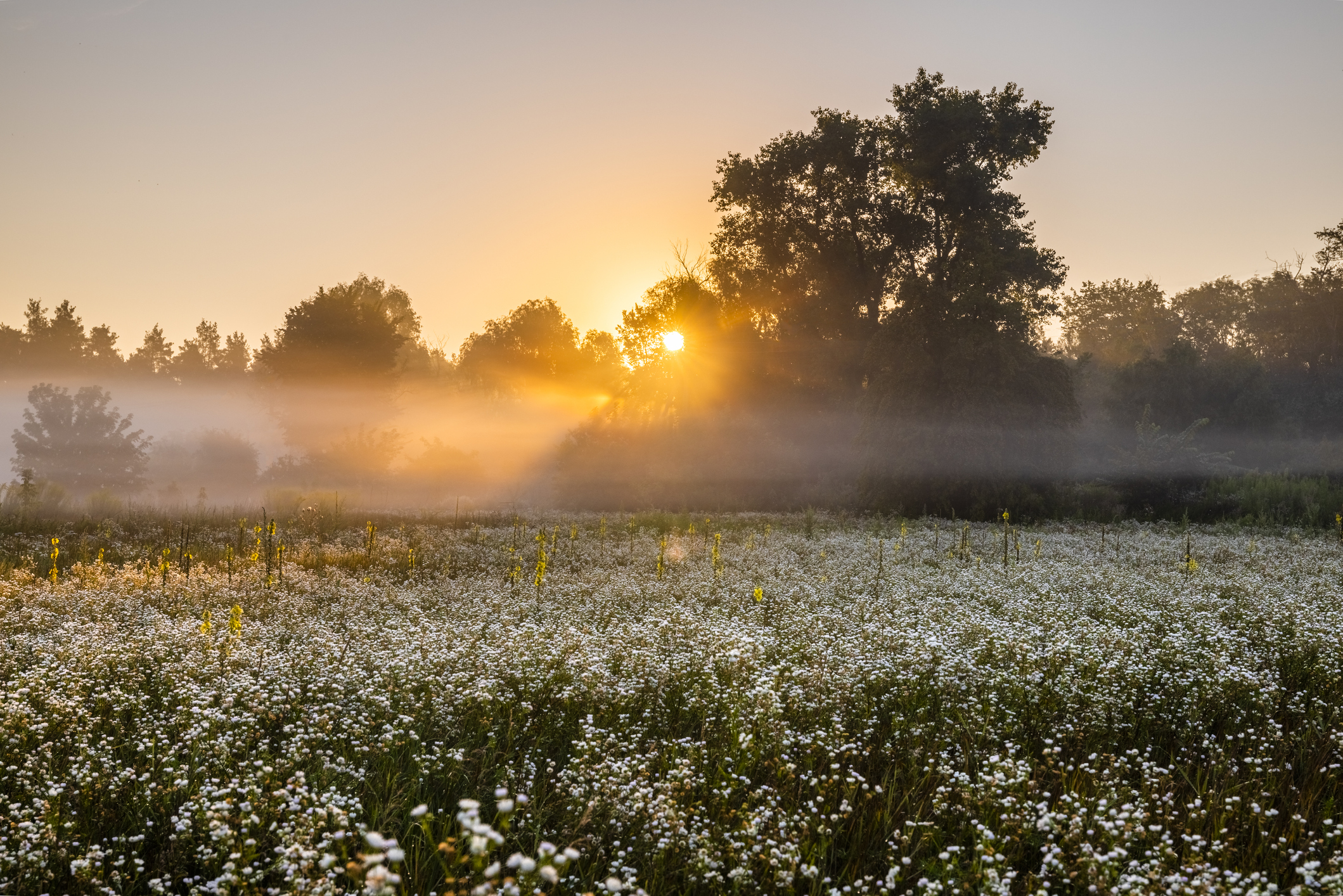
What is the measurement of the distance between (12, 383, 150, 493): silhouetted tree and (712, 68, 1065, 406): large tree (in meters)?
31.2

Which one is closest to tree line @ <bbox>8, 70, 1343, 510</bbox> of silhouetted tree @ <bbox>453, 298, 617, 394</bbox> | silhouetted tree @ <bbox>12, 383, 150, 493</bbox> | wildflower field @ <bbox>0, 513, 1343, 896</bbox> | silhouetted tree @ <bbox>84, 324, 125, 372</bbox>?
silhouetted tree @ <bbox>12, 383, 150, 493</bbox>

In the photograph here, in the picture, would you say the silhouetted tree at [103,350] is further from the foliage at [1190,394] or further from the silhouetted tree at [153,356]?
the foliage at [1190,394]

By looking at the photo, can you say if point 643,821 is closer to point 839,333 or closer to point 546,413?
point 839,333

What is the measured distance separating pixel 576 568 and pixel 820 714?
337 inches

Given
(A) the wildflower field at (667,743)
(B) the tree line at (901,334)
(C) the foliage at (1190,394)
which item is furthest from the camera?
(C) the foliage at (1190,394)

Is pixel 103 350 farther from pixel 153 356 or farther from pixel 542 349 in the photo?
pixel 542 349

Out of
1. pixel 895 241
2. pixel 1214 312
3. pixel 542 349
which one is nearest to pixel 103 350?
pixel 542 349

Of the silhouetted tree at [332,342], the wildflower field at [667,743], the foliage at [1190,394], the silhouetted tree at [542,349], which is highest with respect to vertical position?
the silhouetted tree at [542,349]

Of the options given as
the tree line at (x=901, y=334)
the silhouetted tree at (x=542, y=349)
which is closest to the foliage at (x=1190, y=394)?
the tree line at (x=901, y=334)

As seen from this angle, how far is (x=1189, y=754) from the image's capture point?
5.01 metres

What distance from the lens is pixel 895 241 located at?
1302 inches

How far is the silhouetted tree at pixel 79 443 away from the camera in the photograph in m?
39.4

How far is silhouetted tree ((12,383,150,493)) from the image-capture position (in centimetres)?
3938

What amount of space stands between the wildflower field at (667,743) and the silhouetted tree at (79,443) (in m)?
35.6
